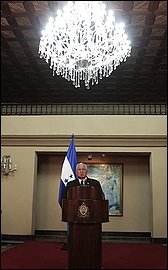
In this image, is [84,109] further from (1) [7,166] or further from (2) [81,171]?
(2) [81,171]

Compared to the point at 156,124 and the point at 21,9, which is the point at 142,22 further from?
the point at 156,124

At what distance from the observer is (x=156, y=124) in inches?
316

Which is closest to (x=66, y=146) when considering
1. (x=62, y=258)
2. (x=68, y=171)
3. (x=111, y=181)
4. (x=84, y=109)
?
(x=84, y=109)

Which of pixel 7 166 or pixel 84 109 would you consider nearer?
pixel 7 166

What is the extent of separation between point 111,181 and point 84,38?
4.58 m

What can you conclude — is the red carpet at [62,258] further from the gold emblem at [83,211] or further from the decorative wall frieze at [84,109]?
the decorative wall frieze at [84,109]

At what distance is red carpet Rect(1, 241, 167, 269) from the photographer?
14.0 feet

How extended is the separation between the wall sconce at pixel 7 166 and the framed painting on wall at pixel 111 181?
2.02 meters

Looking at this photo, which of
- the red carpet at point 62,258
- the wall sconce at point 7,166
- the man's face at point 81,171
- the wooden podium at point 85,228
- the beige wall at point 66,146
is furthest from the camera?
the wall sconce at point 7,166

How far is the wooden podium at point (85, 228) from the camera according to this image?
3.61m

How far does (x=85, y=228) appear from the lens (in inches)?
145

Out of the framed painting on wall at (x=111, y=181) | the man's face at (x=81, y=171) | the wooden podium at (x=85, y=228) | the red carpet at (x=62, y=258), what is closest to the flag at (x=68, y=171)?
the red carpet at (x=62, y=258)

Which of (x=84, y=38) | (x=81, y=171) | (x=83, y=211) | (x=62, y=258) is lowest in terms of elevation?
(x=62, y=258)

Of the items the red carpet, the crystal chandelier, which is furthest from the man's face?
the crystal chandelier
